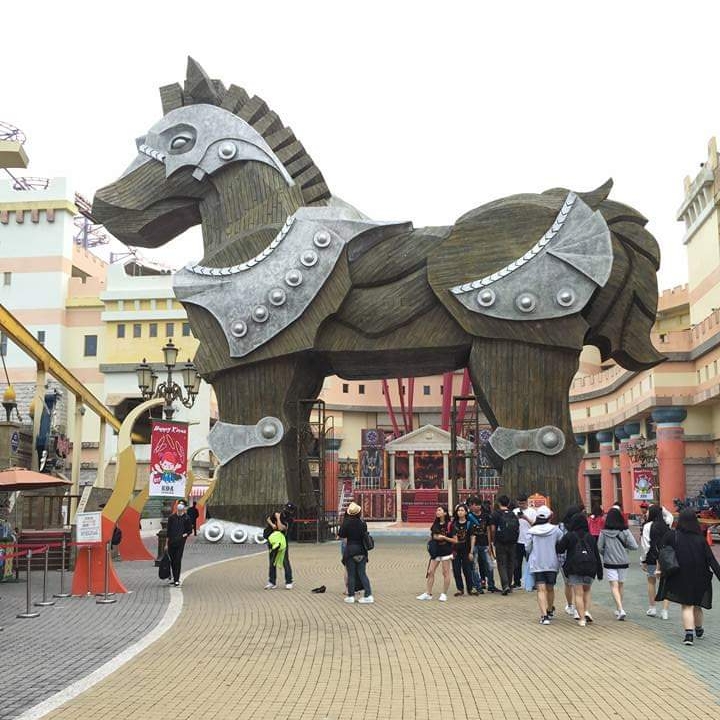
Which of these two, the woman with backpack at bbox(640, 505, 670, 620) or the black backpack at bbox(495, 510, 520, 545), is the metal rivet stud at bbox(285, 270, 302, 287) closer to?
the black backpack at bbox(495, 510, 520, 545)

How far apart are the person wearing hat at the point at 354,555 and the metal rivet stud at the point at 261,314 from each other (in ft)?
33.0

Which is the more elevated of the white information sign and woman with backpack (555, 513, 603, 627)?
the white information sign

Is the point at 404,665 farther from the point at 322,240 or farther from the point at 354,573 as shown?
the point at 322,240

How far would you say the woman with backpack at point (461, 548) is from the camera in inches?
510

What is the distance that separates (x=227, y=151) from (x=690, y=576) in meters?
17.2

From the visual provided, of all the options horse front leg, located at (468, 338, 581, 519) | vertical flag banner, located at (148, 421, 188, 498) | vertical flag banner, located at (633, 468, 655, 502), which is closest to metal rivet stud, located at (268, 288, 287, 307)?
horse front leg, located at (468, 338, 581, 519)

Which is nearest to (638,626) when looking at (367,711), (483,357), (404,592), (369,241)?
(404,592)

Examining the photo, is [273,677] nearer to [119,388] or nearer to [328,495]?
[328,495]

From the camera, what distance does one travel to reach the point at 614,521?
36.5ft

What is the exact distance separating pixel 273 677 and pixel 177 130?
18705 mm

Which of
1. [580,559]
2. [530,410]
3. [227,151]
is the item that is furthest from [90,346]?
[580,559]

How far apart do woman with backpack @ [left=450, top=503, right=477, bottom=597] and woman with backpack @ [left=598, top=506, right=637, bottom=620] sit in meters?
2.42

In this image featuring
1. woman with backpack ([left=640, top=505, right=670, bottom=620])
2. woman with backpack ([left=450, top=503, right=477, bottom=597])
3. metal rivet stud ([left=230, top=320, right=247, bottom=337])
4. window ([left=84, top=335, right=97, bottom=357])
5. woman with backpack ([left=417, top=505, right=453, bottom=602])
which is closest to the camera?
woman with backpack ([left=640, top=505, right=670, bottom=620])

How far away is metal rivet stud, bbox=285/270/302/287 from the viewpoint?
71.8 feet
